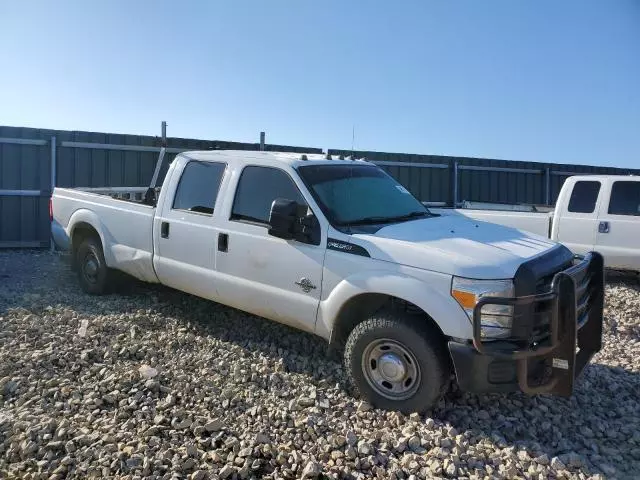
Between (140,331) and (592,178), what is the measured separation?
23.6ft

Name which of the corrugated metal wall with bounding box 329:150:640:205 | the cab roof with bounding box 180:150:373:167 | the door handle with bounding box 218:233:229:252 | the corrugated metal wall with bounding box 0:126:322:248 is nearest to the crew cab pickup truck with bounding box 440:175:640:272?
the cab roof with bounding box 180:150:373:167

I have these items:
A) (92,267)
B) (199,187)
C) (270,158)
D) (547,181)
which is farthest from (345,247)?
(547,181)

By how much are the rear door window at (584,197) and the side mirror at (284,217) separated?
626 centimetres

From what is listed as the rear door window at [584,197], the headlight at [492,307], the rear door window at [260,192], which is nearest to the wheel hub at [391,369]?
the headlight at [492,307]

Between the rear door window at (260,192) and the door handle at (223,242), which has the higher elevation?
the rear door window at (260,192)

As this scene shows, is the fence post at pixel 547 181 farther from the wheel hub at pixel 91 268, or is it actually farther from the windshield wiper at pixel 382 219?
the wheel hub at pixel 91 268

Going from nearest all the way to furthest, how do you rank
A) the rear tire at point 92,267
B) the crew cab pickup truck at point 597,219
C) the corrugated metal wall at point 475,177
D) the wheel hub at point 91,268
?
the rear tire at point 92,267 → the wheel hub at point 91,268 → the crew cab pickup truck at point 597,219 → the corrugated metal wall at point 475,177

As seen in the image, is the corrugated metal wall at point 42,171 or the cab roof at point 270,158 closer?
the cab roof at point 270,158

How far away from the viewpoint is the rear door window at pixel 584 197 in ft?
30.0

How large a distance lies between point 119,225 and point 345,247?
10.5 ft

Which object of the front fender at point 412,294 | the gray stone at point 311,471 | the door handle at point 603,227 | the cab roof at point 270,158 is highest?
the cab roof at point 270,158

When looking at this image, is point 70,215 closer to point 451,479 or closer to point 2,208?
point 2,208

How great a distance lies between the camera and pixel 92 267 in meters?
7.00

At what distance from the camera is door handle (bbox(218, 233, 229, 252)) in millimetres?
5250
